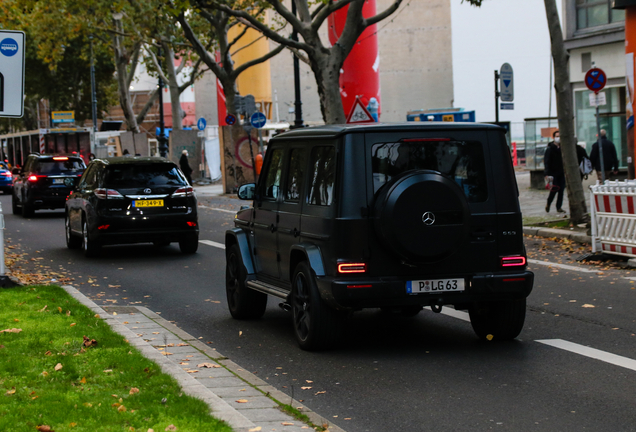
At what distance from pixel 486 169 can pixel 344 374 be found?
200cm

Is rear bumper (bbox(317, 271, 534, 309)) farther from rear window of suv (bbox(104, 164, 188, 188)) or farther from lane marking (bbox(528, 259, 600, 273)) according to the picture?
rear window of suv (bbox(104, 164, 188, 188))

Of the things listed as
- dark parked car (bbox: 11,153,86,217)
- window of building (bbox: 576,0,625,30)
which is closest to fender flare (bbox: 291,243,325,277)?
dark parked car (bbox: 11,153,86,217)

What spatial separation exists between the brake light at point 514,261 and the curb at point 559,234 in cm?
856

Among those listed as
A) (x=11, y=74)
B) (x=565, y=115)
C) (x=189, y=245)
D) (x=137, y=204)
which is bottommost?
(x=189, y=245)

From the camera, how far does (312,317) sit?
730 centimetres

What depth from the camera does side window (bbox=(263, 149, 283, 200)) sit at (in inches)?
335

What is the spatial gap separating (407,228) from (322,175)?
94cm

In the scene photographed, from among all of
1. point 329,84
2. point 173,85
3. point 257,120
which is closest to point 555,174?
point 329,84

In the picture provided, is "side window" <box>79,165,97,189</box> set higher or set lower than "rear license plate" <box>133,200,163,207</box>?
higher

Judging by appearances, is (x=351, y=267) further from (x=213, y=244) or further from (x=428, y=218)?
(x=213, y=244)

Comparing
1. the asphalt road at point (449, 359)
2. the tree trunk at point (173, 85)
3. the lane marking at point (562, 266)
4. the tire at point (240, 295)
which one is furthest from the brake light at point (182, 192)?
the tree trunk at point (173, 85)

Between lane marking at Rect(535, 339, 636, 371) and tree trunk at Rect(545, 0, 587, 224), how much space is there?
33.0 feet

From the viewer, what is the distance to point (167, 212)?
15.4 m

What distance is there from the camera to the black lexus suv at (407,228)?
274 inches
